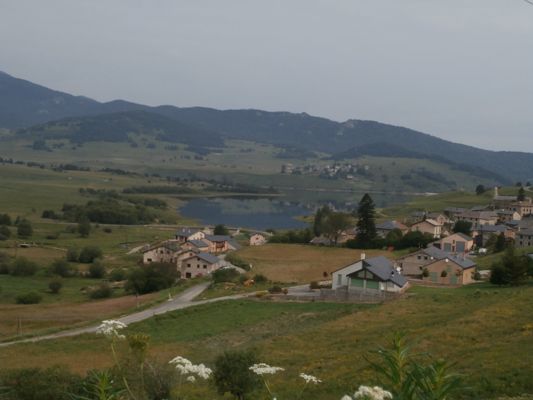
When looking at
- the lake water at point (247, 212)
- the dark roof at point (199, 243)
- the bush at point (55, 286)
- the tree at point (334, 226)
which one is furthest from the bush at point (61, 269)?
the lake water at point (247, 212)

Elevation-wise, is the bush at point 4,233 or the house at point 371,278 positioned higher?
the house at point 371,278

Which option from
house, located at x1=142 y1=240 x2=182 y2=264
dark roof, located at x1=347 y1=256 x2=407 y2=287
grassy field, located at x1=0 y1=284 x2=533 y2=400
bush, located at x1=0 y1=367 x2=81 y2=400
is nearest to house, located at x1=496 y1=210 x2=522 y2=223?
house, located at x1=142 y1=240 x2=182 y2=264

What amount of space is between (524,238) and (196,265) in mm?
32461

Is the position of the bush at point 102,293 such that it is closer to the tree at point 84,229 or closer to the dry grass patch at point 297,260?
the dry grass patch at point 297,260

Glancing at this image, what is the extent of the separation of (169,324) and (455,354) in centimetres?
1781

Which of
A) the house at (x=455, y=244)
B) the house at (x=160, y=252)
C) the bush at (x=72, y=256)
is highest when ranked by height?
the house at (x=455, y=244)

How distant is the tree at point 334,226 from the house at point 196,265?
54.9 ft

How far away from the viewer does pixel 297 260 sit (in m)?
57.7

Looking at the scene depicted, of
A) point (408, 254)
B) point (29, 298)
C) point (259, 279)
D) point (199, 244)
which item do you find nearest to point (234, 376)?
point (259, 279)

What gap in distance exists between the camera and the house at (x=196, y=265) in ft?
180

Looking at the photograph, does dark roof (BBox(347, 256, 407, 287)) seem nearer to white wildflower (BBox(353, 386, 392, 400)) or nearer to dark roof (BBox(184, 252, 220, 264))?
dark roof (BBox(184, 252, 220, 264))

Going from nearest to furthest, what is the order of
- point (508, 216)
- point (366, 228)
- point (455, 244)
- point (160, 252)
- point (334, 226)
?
point (455, 244) → point (160, 252) → point (366, 228) → point (334, 226) → point (508, 216)

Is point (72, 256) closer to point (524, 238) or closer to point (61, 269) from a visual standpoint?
point (61, 269)

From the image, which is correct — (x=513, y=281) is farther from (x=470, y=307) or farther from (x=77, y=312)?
(x=77, y=312)
